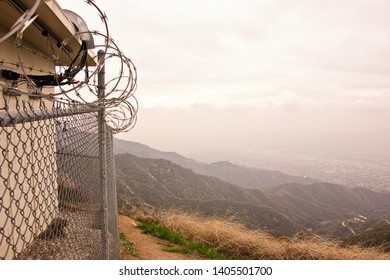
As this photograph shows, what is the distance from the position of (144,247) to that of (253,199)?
64137 mm

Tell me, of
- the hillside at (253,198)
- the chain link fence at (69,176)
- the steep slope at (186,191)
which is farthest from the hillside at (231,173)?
the chain link fence at (69,176)

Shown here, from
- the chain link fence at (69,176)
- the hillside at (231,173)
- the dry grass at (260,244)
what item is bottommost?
the hillside at (231,173)

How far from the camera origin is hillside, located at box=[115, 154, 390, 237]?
131 feet

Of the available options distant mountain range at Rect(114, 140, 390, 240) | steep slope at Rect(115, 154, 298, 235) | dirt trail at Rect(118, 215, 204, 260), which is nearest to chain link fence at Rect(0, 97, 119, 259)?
dirt trail at Rect(118, 215, 204, 260)

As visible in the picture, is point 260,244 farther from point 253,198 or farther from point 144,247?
point 253,198

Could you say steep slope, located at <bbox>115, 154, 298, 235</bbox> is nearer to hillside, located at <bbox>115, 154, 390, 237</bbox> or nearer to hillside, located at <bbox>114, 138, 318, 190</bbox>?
hillside, located at <bbox>115, 154, 390, 237</bbox>

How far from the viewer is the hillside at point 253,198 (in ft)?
131

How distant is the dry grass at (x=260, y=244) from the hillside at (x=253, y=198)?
194 inches

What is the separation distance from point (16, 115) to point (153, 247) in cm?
657

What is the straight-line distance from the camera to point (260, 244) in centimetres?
788

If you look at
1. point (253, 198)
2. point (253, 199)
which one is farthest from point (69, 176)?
point (253, 198)

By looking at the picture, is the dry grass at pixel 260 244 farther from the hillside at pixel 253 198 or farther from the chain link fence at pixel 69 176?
the hillside at pixel 253 198
